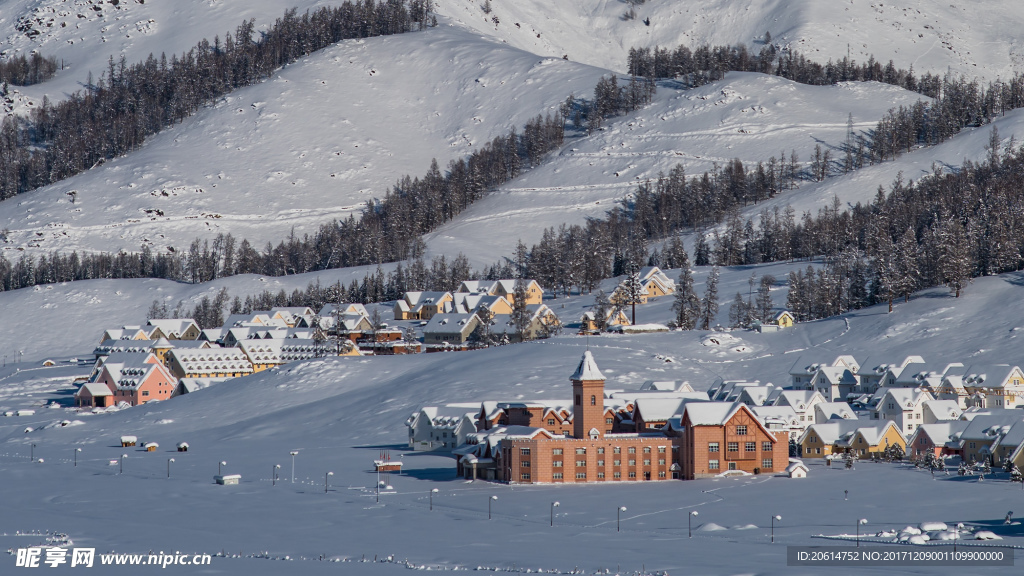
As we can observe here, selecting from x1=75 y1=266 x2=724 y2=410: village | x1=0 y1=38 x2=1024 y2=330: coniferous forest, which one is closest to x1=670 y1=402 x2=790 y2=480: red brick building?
x1=0 y1=38 x2=1024 y2=330: coniferous forest

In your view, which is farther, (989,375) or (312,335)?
(312,335)

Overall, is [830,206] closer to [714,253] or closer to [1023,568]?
[714,253]

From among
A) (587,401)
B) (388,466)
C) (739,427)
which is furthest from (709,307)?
(388,466)

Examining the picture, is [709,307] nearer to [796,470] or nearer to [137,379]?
[137,379]

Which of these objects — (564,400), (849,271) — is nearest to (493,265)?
(849,271)

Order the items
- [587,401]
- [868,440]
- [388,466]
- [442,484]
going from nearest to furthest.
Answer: [442,484] < [388,466] < [587,401] < [868,440]

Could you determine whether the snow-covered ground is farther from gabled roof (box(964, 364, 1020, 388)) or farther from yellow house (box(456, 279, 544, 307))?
yellow house (box(456, 279, 544, 307))
